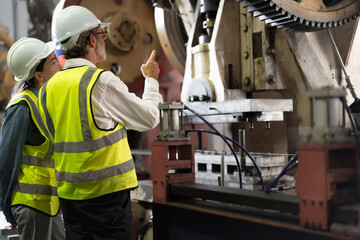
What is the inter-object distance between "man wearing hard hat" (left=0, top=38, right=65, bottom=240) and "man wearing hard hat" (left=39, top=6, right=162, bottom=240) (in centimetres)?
25

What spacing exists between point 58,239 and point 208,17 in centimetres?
137

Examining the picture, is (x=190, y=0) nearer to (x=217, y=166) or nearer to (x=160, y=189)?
(x=217, y=166)

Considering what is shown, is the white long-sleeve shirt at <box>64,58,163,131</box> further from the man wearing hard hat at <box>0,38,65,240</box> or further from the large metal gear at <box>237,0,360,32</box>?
the large metal gear at <box>237,0,360,32</box>

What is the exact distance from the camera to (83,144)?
161 cm

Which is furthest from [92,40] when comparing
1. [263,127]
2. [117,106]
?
[263,127]

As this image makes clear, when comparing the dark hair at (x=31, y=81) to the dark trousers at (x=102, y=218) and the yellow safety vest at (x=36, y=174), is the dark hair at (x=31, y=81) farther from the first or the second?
the dark trousers at (x=102, y=218)

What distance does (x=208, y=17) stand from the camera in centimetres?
246

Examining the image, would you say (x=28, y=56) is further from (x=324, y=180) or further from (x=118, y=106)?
(x=324, y=180)

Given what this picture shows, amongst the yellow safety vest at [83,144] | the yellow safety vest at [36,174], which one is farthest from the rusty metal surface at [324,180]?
the yellow safety vest at [36,174]

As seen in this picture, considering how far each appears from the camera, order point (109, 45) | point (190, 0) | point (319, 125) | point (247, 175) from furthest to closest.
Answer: point (109, 45) → point (190, 0) → point (247, 175) → point (319, 125)

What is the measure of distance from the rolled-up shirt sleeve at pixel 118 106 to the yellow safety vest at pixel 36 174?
44 cm

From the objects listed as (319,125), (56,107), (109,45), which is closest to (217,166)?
(56,107)

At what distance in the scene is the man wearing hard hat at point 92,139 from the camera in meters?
1.59

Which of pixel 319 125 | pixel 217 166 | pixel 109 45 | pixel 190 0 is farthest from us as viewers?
pixel 109 45
